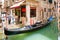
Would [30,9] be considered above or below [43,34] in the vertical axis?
above

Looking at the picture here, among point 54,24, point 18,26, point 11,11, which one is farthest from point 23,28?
point 54,24

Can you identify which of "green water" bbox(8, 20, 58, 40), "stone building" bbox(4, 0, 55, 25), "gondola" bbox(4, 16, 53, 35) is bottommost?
"green water" bbox(8, 20, 58, 40)

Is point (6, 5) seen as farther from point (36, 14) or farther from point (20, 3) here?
point (36, 14)

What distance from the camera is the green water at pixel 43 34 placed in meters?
0.99

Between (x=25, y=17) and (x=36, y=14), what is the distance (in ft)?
0.26

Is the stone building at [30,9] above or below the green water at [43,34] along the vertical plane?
above

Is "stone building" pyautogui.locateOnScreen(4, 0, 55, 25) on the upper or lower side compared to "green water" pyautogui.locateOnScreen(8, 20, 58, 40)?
upper

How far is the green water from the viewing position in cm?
99

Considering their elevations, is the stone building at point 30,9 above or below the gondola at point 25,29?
above

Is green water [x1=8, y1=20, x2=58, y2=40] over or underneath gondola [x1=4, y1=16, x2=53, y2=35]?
underneath

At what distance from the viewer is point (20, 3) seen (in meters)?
0.97

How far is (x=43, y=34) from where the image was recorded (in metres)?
1.04

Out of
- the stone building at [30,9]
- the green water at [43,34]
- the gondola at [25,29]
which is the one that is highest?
the stone building at [30,9]

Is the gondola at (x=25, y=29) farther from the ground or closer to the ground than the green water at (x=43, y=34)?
farther from the ground
